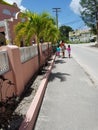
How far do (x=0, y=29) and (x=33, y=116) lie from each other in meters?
23.5

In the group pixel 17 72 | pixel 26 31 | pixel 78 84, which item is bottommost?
pixel 78 84

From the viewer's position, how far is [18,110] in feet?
22.8

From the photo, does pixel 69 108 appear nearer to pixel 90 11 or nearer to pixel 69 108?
pixel 69 108

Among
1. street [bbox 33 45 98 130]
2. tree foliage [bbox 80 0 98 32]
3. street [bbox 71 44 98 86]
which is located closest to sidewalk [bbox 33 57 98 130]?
street [bbox 33 45 98 130]

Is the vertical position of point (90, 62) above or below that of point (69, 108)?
below

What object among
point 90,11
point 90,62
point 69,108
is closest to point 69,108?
point 69,108

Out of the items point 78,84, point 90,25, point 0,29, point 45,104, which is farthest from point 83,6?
point 45,104

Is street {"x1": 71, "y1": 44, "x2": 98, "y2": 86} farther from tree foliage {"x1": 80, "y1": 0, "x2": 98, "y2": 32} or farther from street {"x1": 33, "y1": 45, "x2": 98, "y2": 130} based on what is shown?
tree foliage {"x1": 80, "y1": 0, "x2": 98, "y2": 32}

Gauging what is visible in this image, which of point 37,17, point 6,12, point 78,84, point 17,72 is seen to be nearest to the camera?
point 17,72

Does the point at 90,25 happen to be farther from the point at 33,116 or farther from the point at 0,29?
the point at 33,116

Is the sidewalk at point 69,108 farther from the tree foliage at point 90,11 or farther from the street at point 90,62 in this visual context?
the tree foliage at point 90,11

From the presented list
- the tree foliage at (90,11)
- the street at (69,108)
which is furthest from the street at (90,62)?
the tree foliage at (90,11)

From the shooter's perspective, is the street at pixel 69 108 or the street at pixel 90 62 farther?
the street at pixel 90 62

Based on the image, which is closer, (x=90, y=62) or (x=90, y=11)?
(x=90, y=62)
